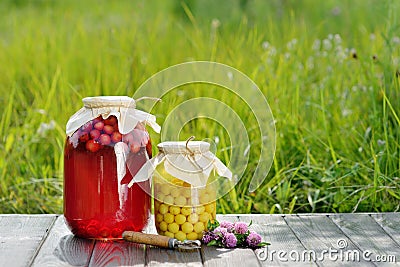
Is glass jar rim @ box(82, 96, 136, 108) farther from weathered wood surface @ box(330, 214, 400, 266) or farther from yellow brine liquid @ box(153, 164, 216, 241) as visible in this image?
weathered wood surface @ box(330, 214, 400, 266)

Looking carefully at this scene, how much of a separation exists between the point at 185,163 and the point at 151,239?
0.69ft

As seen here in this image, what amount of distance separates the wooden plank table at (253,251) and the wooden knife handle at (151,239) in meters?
0.02

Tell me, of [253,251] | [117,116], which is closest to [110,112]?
[117,116]

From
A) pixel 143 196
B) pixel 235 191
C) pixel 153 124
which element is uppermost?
pixel 153 124

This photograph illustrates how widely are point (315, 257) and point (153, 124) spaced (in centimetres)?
56

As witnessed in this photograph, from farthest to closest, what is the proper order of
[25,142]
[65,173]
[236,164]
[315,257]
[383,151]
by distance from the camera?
[25,142]
[236,164]
[383,151]
[65,173]
[315,257]

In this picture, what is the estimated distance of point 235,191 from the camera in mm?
2904

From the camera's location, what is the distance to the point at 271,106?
3146 millimetres

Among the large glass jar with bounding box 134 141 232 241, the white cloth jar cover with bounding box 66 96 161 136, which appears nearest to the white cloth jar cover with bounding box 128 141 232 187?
the large glass jar with bounding box 134 141 232 241

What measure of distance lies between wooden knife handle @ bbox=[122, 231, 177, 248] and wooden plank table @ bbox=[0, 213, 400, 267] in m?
0.02

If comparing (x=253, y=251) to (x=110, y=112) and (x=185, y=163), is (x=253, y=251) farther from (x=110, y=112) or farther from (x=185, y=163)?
(x=110, y=112)

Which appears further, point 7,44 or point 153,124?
point 7,44

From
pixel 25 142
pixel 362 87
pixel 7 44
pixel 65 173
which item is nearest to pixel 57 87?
pixel 25 142

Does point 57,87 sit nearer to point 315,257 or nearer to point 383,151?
point 383,151
